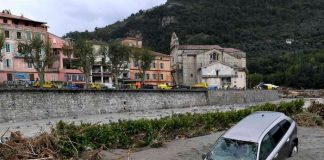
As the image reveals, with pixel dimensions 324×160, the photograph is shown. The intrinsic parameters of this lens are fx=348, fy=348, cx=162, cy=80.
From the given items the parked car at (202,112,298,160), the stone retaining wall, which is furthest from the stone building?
the parked car at (202,112,298,160)

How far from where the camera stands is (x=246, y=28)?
6875 inches

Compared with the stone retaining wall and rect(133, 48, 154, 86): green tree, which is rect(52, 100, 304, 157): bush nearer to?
the stone retaining wall

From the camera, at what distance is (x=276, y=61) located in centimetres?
12694

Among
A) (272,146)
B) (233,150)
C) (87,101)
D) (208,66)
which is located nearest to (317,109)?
(272,146)

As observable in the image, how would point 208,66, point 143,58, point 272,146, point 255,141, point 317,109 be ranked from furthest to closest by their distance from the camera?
Result: point 208,66
point 143,58
point 317,109
point 272,146
point 255,141

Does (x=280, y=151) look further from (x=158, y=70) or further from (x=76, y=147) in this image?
(x=158, y=70)

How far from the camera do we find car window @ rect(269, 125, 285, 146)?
11180 millimetres

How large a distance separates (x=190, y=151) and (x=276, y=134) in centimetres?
551

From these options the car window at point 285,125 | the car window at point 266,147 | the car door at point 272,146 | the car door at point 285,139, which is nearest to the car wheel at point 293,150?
the car door at point 285,139

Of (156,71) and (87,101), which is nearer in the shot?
(87,101)

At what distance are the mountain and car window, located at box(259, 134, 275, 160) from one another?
116019 mm

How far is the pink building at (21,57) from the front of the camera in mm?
61656

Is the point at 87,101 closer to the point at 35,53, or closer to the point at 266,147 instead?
the point at 35,53

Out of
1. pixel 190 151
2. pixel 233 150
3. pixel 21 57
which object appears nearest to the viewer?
pixel 233 150
